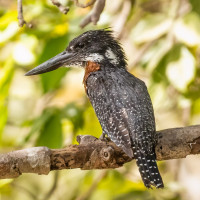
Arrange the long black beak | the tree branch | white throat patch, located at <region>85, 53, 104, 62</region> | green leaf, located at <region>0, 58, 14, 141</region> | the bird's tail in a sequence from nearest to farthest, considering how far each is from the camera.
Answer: the tree branch < the bird's tail < green leaf, located at <region>0, 58, 14, 141</region> < the long black beak < white throat patch, located at <region>85, 53, 104, 62</region>

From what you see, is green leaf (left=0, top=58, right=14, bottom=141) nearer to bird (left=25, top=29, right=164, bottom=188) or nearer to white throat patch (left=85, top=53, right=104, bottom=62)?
bird (left=25, top=29, right=164, bottom=188)

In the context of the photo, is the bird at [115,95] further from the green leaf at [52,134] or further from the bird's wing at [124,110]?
the green leaf at [52,134]

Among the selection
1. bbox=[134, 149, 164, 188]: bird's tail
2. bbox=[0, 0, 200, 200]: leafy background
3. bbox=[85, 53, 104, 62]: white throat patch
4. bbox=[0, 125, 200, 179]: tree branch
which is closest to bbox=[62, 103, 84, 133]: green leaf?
bbox=[0, 0, 200, 200]: leafy background

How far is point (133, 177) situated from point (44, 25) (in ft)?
5.05

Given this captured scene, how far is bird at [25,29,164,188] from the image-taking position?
2.87m

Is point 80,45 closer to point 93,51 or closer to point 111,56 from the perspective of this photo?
point 93,51

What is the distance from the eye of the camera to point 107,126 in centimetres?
304

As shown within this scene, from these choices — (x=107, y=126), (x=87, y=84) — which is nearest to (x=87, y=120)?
(x=87, y=84)

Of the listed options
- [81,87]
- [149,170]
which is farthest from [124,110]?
[81,87]

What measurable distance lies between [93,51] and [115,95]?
492 millimetres

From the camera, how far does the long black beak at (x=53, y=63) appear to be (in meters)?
3.36

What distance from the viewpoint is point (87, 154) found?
2750mm

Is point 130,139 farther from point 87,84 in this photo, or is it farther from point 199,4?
point 199,4

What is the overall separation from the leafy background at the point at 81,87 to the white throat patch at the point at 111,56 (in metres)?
0.20
